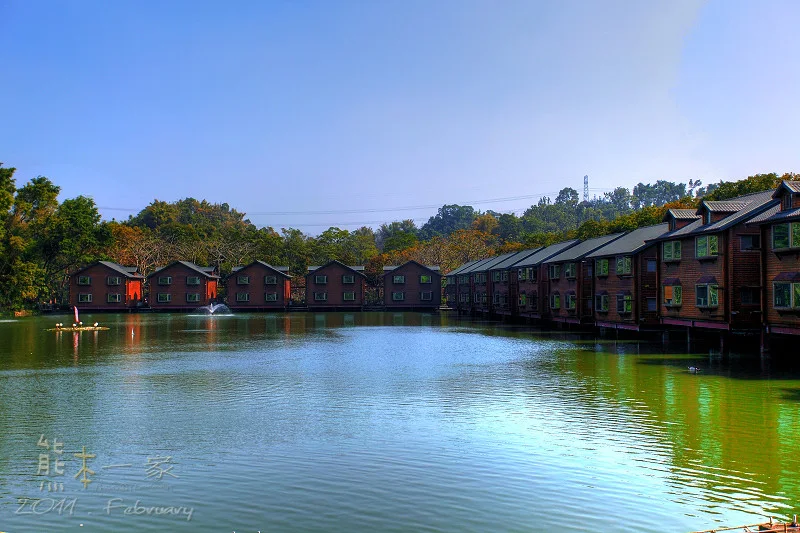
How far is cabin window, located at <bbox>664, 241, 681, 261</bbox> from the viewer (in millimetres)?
38888

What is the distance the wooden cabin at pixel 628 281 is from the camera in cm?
4259

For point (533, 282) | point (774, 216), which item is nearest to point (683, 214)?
point (774, 216)

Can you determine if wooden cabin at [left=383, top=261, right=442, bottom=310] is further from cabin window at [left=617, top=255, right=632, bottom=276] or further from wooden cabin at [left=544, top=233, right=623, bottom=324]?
cabin window at [left=617, top=255, right=632, bottom=276]

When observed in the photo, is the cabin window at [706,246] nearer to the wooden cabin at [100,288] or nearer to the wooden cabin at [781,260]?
the wooden cabin at [781,260]

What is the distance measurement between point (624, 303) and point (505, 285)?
89.7 ft

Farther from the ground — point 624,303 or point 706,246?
point 706,246

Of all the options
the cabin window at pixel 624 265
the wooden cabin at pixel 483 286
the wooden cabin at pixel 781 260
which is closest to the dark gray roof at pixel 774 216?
the wooden cabin at pixel 781 260

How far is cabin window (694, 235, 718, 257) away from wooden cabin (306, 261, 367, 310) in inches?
2302

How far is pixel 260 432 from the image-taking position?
1794 cm

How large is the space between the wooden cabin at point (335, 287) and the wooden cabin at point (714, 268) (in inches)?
2149

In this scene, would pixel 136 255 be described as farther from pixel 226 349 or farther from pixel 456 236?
pixel 226 349

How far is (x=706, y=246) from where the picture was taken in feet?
116

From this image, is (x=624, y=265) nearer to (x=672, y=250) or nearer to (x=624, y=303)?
(x=624, y=303)

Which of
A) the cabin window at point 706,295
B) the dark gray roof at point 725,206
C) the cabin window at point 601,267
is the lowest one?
the cabin window at point 706,295
